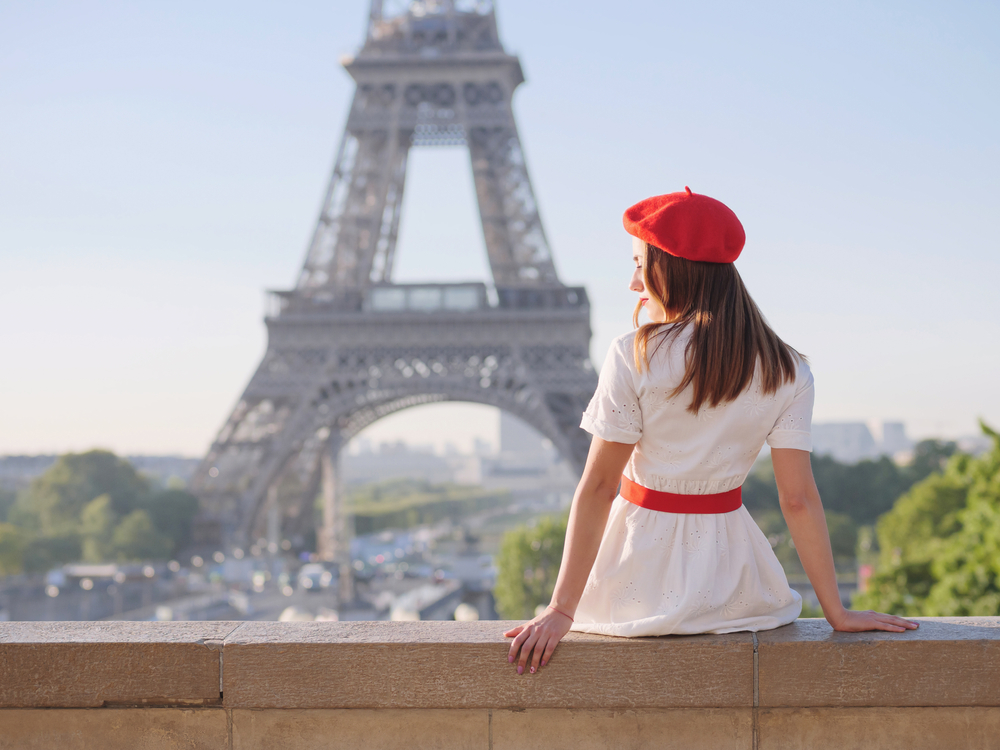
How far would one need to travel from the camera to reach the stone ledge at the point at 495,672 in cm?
298

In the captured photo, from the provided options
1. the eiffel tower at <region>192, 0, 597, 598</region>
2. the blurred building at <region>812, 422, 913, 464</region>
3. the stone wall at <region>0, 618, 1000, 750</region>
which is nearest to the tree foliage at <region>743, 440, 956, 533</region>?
the eiffel tower at <region>192, 0, 597, 598</region>

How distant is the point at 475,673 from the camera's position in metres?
3.01

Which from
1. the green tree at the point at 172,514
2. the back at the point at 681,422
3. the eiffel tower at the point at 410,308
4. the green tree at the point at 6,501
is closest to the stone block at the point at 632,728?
the back at the point at 681,422

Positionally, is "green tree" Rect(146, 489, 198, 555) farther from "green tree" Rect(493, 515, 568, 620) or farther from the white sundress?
the white sundress

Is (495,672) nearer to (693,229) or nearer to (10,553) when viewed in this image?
(693,229)

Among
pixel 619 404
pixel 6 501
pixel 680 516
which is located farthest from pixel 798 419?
pixel 6 501

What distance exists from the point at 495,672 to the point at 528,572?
31676 mm

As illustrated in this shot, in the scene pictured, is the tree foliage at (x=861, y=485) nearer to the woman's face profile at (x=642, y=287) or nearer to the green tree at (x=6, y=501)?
the green tree at (x=6, y=501)

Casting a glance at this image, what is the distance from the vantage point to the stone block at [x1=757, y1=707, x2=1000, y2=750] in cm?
304

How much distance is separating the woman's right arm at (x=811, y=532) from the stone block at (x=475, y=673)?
306 millimetres

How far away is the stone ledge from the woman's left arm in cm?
8

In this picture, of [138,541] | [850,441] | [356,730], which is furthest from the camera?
[850,441]

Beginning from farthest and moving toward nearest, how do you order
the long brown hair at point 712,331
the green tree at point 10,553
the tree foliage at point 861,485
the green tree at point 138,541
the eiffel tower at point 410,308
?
the tree foliage at point 861,485
the green tree at point 138,541
the green tree at point 10,553
the eiffel tower at point 410,308
the long brown hair at point 712,331

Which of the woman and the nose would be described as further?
the nose
